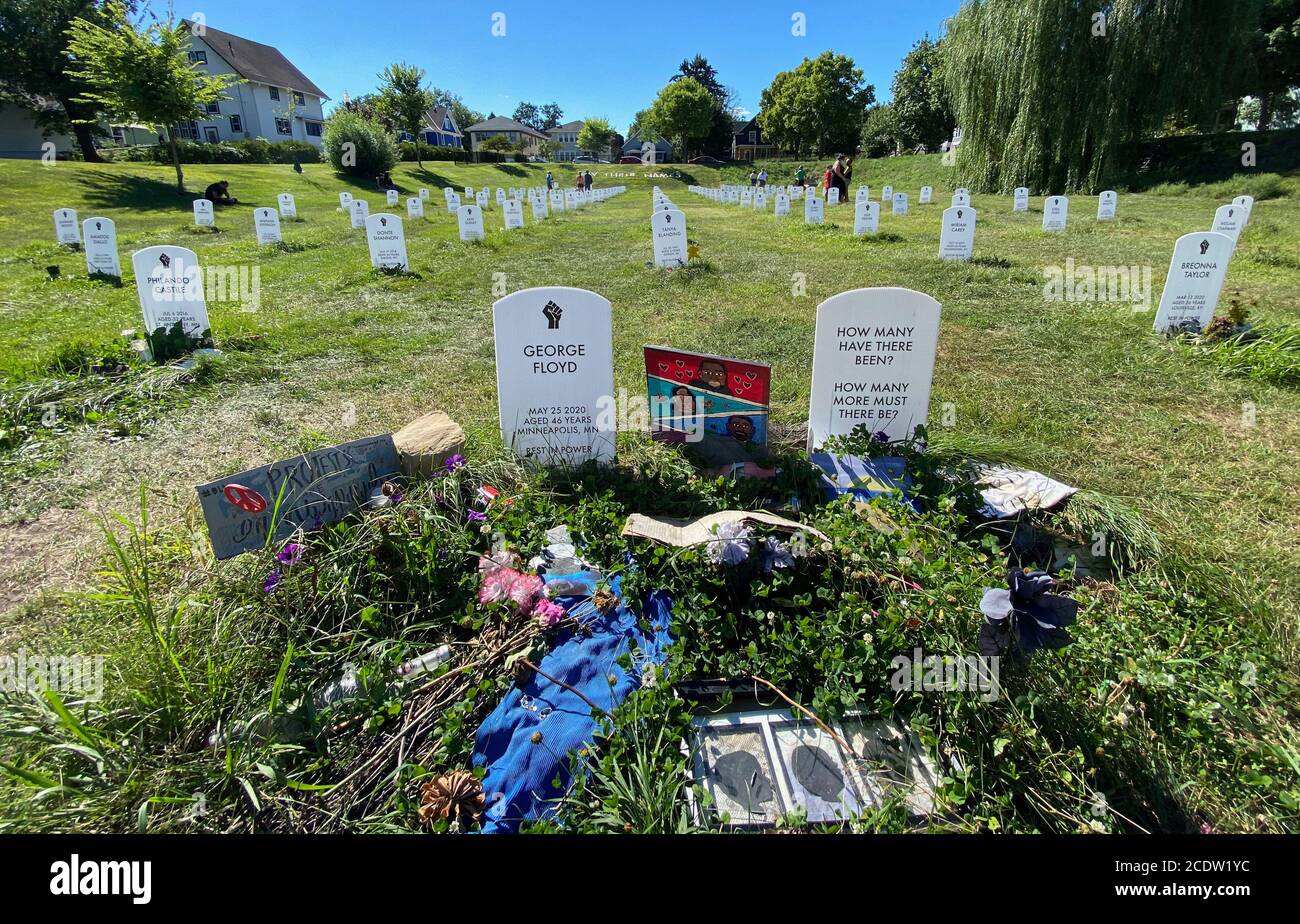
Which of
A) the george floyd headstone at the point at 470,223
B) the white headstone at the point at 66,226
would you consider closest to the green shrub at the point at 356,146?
the white headstone at the point at 66,226

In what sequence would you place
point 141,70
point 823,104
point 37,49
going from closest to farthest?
point 141,70, point 37,49, point 823,104

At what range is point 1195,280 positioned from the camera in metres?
6.19

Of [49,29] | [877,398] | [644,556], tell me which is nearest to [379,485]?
[644,556]

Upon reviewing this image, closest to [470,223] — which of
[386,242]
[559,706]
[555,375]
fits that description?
[386,242]

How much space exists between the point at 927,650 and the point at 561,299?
2.76 meters

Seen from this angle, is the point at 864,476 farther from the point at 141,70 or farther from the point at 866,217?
the point at 141,70

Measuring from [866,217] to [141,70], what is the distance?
74.5 feet

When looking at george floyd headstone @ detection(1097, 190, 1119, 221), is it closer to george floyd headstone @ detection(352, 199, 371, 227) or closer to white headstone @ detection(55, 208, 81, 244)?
george floyd headstone @ detection(352, 199, 371, 227)

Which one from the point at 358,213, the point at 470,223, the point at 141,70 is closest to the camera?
the point at 470,223

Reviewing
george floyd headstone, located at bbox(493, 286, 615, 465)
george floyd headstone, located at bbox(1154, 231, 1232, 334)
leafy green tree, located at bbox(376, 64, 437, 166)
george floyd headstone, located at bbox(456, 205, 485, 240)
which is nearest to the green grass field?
george floyd headstone, located at bbox(493, 286, 615, 465)

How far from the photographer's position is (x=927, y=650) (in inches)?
87.5

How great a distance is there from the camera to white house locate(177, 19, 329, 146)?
44250 mm

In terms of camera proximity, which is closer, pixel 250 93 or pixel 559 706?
pixel 559 706
